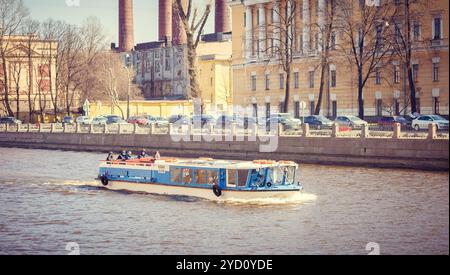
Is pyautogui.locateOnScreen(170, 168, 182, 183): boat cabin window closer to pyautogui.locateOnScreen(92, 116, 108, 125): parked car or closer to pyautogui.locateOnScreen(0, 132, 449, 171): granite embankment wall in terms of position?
pyautogui.locateOnScreen(0, 132, 449, 171): granite embankment wall

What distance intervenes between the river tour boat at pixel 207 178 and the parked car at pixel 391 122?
15.0 m

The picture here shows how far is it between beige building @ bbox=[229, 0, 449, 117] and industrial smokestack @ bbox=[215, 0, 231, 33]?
1315 inches

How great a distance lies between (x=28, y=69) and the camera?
90.4m

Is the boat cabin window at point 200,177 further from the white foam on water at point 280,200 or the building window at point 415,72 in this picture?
the building window at point 415,72

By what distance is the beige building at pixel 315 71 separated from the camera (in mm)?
64438

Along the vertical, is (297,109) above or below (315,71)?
below

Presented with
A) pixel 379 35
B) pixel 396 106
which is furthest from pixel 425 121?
pixel 379 35

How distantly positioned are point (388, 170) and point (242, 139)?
1333cm

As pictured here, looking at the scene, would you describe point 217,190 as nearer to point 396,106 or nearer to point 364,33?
point 364,33

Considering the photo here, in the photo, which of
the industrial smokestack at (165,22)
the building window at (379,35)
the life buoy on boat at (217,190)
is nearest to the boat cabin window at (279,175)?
the life buoy on boat at (217,190)

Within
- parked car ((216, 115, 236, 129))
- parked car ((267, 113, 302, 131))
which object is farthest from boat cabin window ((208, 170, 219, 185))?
parked car ((216, 115, 236, 129))

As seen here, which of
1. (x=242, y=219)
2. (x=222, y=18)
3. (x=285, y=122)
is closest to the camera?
(x=242, y=219)

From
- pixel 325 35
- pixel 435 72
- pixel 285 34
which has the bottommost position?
pixel 435 72

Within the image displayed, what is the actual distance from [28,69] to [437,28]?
41.9 meters
